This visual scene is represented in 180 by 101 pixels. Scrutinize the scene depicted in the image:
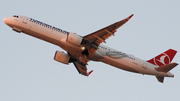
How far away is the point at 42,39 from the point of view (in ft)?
145

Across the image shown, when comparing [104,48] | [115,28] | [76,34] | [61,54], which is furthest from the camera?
[61,54]

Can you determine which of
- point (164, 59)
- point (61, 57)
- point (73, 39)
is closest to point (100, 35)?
point (73, 39)

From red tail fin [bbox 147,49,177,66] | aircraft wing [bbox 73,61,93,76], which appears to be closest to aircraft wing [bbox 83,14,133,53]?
aircraft wing [bbox 73,61,93,76]

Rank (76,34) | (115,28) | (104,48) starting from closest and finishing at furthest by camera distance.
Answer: (115,28), (76,34), (104,48)

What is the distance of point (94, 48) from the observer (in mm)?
43812

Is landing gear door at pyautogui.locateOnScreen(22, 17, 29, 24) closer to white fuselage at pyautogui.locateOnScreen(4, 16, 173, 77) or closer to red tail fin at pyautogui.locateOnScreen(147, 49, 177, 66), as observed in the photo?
white fuselage at pyautogui.locateOnScreen(4, 16, 173, 77)

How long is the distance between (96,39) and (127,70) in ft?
27.7

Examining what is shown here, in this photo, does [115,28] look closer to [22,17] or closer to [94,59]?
[94,59]

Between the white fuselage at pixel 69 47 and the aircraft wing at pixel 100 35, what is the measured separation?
1.82 m

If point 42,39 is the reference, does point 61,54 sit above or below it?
below

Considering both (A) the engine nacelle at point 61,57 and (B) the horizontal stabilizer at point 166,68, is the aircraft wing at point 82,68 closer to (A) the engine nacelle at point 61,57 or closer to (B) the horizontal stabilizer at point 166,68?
(A) the engine nacelle at point 61,57

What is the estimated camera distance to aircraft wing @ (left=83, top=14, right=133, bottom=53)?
3941 centimetres

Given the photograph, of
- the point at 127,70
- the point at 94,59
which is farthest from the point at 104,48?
the point at 127,70

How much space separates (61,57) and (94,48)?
8.03m
